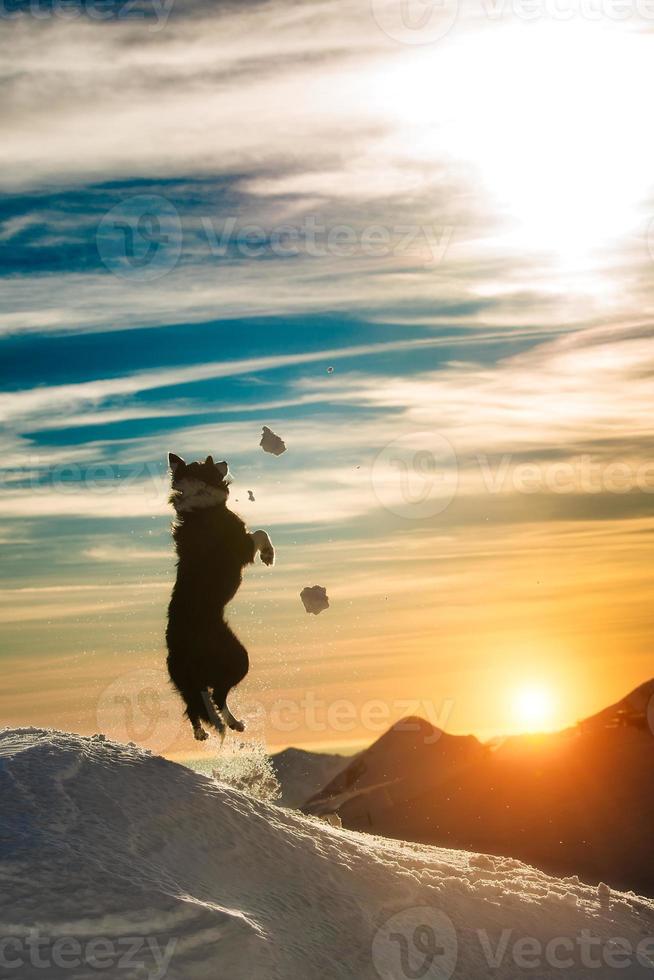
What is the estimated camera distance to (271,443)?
57.2ft

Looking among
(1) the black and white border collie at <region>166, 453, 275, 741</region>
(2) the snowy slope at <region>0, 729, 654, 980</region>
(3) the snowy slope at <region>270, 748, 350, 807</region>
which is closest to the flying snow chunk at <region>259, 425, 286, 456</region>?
(1) the black and white border collie at <region>166, 453, 275, 741</region>

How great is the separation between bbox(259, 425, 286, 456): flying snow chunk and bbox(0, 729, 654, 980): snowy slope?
16.4 feet

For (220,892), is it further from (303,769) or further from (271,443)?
(303,769)

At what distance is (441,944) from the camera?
13.2 meters

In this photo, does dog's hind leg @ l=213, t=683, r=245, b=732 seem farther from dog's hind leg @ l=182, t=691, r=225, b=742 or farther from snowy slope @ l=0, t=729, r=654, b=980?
snowy slope @ l=0, t=729, r=654, b=980

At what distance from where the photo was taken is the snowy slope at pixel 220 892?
11.0 metres

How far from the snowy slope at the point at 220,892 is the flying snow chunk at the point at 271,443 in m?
4.99

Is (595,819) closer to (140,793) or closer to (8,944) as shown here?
(140,793)

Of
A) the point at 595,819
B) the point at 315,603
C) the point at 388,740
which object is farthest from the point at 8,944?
the point at 388,740

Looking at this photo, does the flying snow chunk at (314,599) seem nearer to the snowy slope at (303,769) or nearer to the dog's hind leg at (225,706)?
the dog's hind leg at (225,706)

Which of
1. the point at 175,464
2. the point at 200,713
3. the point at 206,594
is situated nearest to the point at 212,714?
the point at 200,713

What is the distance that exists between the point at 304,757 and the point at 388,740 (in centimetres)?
2562

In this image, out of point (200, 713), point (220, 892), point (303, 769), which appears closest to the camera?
point (220, 892)

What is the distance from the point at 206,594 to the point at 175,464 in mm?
2360
